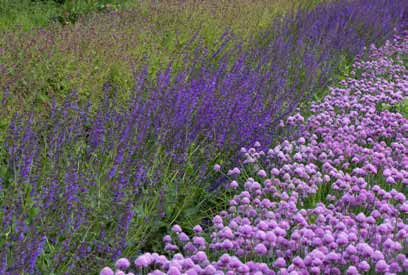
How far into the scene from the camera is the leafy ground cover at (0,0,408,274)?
234 cm

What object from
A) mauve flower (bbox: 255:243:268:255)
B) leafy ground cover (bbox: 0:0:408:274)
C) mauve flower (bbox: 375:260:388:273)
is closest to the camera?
mauve flower (bbox: 375:260:388:273)

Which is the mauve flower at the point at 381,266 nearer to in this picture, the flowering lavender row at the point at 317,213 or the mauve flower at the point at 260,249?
the flowering lavender row at the point at 317,213

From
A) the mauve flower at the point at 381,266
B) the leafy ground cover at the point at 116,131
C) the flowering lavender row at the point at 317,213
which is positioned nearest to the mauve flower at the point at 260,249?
the flowering lavender row at the point at 317,213

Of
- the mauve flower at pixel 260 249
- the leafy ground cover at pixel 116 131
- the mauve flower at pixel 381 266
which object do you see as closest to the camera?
the mauve flower at pixel 381 266

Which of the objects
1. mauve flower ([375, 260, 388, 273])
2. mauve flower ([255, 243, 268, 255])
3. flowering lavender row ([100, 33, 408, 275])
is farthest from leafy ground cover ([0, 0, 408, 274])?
mauve flower ([375, 260, 388, 273])

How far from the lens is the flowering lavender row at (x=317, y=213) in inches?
82.5

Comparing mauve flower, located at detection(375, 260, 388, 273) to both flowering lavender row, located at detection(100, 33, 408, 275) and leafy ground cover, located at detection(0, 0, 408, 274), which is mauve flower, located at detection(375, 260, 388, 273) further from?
leafy ground cover, located at detection(0, 0, 408, 274)

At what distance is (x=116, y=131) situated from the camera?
2990 mm

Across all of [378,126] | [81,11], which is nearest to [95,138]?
[378,126]

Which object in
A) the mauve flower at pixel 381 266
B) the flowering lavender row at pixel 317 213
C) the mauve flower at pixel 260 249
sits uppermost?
the mauve flower at pixel 381 266

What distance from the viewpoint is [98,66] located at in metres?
4.18

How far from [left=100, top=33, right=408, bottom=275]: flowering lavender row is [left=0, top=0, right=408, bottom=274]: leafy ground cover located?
208 mm

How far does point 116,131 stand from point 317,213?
1118mm

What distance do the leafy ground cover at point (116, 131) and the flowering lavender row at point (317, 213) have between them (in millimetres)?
208
